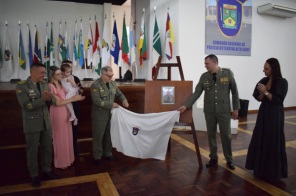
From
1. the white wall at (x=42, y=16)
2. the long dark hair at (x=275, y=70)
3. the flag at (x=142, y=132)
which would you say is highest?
the white wall at (x=42, y=16)

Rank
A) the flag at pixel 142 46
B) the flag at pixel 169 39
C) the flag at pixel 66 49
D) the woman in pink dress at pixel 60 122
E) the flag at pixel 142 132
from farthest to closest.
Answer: the flag at pixel 66 49 < the flag at pixel 142 46 < the flag at pixel 169 39 < the flag at pixel 142 132 < the woman in pink dress at pixel 60 122

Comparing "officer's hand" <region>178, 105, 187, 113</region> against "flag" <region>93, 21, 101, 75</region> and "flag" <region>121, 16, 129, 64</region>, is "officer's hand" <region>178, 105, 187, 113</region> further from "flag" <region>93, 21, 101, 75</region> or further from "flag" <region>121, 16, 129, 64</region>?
"flag" <region>93, 21, 101, 75</region>

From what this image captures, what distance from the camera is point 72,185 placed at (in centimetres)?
262

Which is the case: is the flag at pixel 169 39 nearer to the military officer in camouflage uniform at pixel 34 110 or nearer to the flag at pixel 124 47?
the flag at pixel 124 47

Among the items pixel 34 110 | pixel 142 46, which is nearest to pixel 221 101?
pixel 34 110

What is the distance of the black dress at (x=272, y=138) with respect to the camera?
8.49ft

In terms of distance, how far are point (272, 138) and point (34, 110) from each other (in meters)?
2.63

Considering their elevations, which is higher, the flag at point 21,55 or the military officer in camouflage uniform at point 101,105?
the flag at point 21,55

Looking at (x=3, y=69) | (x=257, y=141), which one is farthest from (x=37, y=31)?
(x=257, y=141)

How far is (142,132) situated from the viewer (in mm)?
3219

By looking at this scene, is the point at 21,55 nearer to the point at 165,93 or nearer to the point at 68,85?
the point at 68,85

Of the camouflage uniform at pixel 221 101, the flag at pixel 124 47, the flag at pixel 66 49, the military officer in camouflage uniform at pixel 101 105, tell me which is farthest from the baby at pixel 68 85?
the flag at pixel 66 49

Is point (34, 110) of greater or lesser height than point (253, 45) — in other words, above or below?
below

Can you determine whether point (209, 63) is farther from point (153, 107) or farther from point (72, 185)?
point (72, 185)
